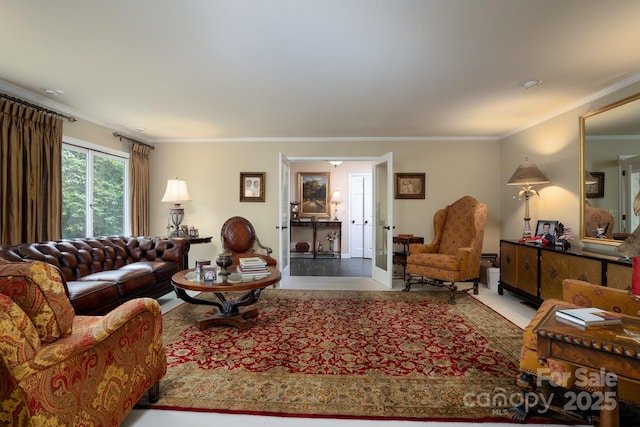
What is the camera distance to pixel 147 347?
5.34 ft

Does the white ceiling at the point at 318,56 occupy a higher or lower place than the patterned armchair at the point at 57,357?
higher

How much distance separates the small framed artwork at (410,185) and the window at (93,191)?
4464mm

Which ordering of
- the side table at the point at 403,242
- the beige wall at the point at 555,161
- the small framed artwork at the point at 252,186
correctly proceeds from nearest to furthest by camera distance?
the beige wall at the point at 555,161, the side table at the point at 403,242, the small framed artwork at the point at 252,186

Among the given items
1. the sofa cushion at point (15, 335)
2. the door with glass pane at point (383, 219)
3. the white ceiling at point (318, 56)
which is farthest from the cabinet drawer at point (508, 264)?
the sofa cushion at point (15, 335)

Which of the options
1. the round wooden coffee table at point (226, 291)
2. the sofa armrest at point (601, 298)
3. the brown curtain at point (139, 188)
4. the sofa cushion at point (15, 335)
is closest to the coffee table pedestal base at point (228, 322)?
the round wooden coffee table at point (226, 291)

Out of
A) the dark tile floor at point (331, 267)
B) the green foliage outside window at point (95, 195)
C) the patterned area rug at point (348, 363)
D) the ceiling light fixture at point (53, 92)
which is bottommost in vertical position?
Result: the patterned area rug at point (348, 363)

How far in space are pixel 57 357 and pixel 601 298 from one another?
113 inches

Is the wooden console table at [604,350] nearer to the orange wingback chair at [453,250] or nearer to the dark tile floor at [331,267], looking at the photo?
the orange wingback chair at [453,250]

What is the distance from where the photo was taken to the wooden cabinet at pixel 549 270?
2.49 meters

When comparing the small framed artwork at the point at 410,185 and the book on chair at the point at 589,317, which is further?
the small framed artwork at the point at 410,185

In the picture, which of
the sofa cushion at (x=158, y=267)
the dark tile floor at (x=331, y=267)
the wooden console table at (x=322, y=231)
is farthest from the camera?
the wooden console table at (x=322, y=231)

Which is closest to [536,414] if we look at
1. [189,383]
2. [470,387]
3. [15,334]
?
[470,387]

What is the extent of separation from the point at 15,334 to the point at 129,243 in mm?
3103

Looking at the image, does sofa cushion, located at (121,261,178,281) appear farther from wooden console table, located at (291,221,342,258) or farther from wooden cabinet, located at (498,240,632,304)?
wooden cabinet, located at (498,240,632,304)
